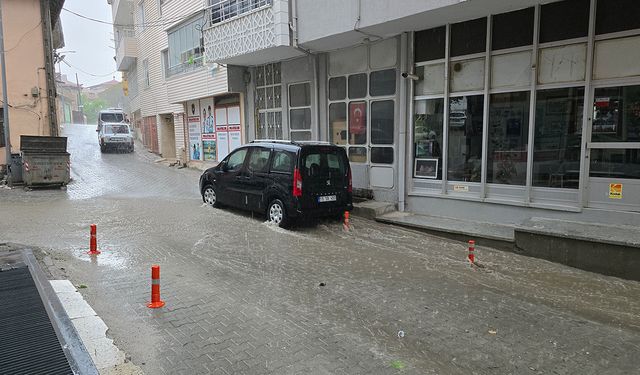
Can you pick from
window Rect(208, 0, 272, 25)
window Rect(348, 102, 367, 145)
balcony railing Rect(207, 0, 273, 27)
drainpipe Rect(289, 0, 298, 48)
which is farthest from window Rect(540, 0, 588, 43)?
window Rect(208, 0, 272, 25)

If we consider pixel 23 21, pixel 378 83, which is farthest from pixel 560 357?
pixel 23 21

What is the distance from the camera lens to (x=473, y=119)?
8883 millimetres

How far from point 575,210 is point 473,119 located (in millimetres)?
2611

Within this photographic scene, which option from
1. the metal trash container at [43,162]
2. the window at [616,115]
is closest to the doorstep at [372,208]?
the window at [616,115]

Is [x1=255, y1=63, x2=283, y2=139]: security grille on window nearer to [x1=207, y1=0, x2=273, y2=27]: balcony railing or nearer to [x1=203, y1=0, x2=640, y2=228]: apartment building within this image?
[x1=203, y1=0, x2=640, y2=228]: apartment building

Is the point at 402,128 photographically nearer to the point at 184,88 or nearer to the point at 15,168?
the point at 184,88

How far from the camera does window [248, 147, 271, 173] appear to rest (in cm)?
928

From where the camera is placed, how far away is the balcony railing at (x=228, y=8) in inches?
475

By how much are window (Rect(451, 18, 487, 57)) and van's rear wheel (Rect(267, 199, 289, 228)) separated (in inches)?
188

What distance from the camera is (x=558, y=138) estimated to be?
7.71m

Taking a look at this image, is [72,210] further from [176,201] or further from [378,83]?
[378,83]

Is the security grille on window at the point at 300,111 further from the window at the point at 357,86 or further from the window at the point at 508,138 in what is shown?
the window at the point at 508,138

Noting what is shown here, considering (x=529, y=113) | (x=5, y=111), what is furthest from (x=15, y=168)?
(x=529, y=113)

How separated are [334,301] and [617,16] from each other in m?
6.36
